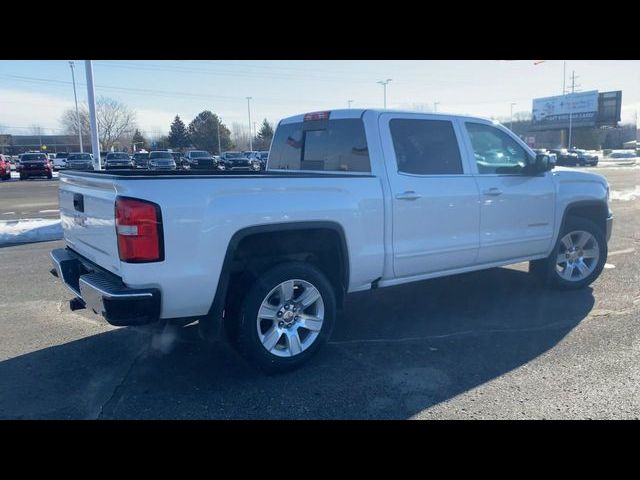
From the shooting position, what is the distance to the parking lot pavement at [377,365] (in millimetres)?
3400

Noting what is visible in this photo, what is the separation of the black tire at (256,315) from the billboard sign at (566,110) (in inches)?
2758

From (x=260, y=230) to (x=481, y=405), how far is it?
6.38 ft

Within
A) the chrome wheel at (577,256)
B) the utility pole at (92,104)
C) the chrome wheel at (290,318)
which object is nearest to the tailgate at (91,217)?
the chrome wheel at (290,318)

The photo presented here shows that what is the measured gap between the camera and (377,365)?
13.4 feet

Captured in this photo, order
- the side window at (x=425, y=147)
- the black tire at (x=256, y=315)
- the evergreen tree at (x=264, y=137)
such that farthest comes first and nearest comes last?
the evergreen tree at (x=264, y=137), the side window at (x=425, y=147), the black tire at (x=256, y=315)

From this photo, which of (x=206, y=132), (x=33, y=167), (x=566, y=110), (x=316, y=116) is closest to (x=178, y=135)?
(x=206, y=132)

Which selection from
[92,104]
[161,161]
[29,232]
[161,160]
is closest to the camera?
[29,232]

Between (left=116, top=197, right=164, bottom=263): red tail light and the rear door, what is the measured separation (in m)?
2.04

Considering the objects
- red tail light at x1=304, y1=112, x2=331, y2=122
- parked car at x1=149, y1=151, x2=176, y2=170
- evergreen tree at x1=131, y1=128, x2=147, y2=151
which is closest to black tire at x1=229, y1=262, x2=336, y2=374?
red tail light at x1=304, y1=112, x2=331, y2=122

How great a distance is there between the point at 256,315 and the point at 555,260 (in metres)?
3.87

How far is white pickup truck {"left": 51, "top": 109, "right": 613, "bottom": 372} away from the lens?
332 cm

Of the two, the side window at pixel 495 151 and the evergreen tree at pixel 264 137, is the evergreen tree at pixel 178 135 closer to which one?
the evergreen tree at pixel 264 137

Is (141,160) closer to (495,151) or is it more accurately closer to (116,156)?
(116,156)

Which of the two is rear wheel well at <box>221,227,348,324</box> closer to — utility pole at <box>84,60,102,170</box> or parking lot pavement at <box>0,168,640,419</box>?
parking lot pavement at <box>0,168,640,419</box>
